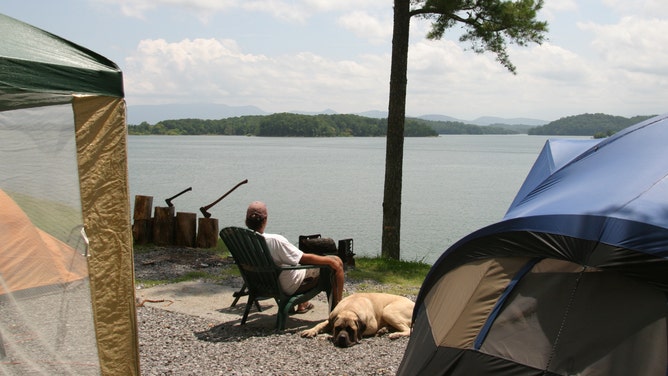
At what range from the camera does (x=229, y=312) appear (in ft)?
21.6

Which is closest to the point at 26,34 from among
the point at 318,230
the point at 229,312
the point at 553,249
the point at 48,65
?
the point at 48,65

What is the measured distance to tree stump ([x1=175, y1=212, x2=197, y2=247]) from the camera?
10344 millimetres

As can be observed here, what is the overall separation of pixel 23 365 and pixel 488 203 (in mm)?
22436

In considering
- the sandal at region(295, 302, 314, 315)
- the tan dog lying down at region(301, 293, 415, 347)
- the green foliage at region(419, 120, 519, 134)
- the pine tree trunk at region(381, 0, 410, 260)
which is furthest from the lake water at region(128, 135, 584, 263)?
the green foliage at region(419, 120, 519, 134)

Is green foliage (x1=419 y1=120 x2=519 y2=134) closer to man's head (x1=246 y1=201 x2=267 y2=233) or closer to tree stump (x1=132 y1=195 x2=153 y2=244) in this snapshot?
tree stump (x1=132 y1=195 x2=153 y2=244)

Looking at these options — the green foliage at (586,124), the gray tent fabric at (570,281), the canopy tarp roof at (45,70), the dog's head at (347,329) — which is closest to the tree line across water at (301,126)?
the green foliage at (586,124)

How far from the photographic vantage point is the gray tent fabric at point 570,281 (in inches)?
132

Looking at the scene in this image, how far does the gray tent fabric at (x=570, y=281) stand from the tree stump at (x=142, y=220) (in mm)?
6970

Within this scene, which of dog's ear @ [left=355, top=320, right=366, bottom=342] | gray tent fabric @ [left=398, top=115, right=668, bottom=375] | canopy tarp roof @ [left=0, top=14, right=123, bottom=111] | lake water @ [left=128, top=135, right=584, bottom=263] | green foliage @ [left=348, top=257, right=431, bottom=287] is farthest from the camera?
lake water @ [left=128, top=135, right=584, bottom=263]

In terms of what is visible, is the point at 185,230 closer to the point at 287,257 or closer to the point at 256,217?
the point at 256,217

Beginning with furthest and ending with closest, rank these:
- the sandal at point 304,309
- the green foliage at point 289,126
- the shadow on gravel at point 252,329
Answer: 1. the green foliage at point 289,126
2. the sandal at point 304,309
3. the shadow on gravel at point 252,329

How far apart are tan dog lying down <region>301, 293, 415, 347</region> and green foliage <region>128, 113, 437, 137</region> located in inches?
2561

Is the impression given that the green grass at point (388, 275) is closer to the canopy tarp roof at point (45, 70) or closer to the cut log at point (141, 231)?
the cut log at point (141, 231)

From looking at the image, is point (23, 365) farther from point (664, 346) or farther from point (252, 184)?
point (252, 184)
